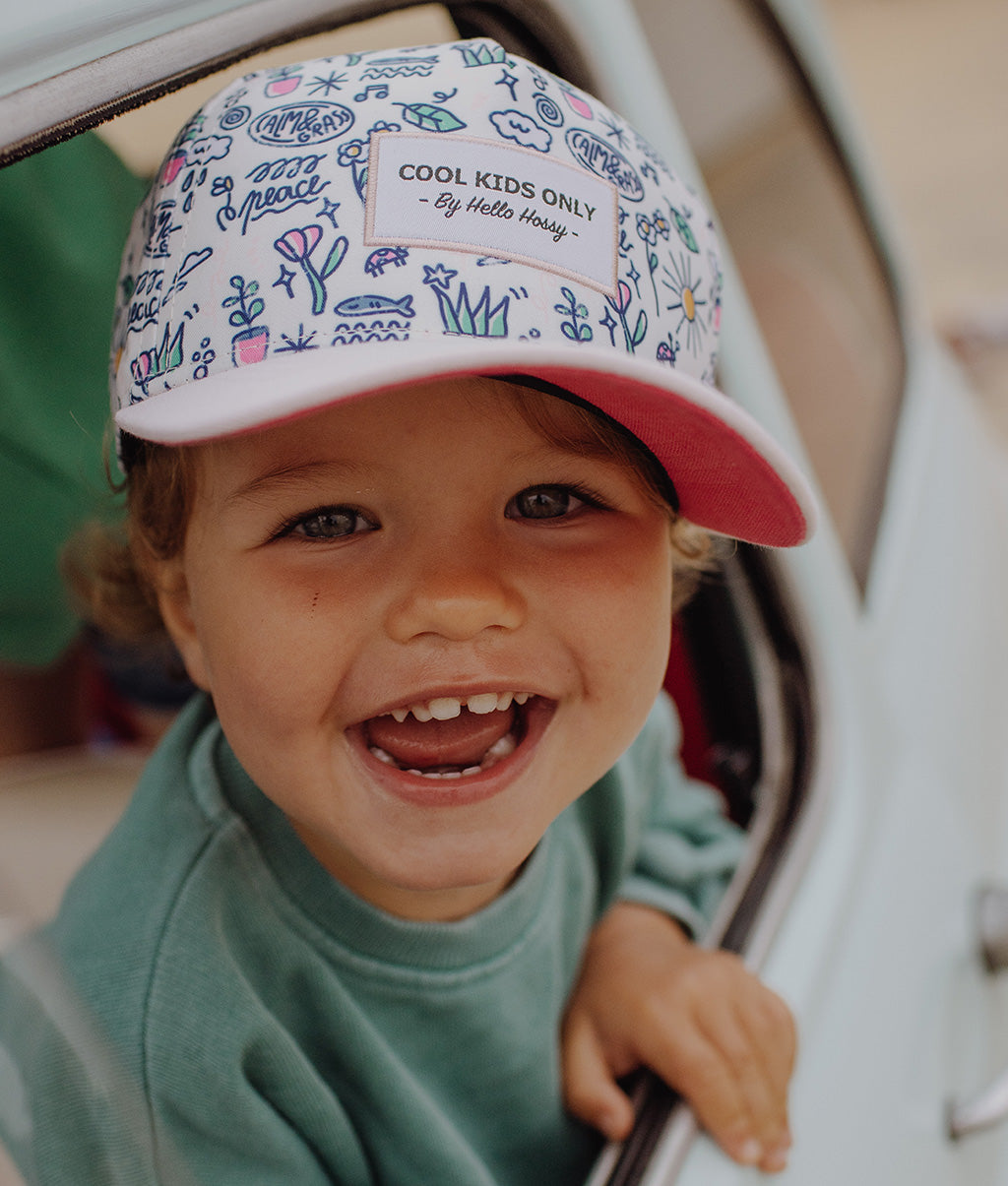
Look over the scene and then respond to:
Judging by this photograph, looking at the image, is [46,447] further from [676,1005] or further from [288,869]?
[676,1005]

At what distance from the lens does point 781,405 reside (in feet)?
3.92

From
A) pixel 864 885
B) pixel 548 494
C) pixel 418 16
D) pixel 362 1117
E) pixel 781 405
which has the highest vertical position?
pixel 418 16

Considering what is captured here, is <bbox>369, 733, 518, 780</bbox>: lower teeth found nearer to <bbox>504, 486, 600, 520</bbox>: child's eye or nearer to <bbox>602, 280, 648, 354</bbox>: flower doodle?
<bbox>504, 486, 600, 520</bbox>: child's eye

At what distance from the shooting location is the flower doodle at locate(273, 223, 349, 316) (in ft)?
2.16

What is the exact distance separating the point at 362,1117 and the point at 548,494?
0.57 m

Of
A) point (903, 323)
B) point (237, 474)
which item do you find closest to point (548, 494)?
point (237, 474)

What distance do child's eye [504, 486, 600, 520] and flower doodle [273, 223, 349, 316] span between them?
197mm

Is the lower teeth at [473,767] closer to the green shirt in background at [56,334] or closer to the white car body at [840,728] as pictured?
the white car body at [840,728]

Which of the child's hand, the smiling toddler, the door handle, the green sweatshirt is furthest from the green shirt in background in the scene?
the door handle

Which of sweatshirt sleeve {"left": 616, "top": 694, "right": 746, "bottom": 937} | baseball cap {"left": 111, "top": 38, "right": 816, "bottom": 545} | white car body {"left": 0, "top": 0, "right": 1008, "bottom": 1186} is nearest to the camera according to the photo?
baseball cap {"left": 111, "top": 38, "right": 816, "bottom": 545}

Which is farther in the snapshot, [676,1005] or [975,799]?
[975,799]

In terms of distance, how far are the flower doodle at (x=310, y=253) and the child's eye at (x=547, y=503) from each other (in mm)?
197

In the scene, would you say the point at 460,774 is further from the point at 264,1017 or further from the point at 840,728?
the point at 840,728

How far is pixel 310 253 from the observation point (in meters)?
0.66
